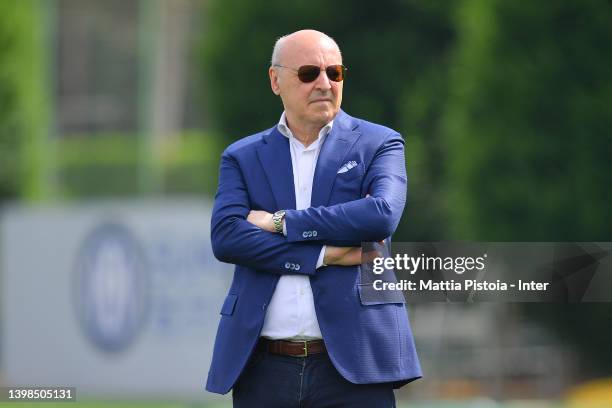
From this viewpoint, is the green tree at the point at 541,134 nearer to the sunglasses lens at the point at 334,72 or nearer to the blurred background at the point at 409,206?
the blurred background at the point at 409,206

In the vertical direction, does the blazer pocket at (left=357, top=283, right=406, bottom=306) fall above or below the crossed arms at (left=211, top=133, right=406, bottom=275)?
below

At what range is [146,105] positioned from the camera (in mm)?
21109

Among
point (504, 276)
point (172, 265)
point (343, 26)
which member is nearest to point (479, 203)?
point (172, 265)

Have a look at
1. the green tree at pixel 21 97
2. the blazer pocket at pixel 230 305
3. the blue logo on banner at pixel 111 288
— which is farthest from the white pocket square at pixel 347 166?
the green tree at pixel 21 97

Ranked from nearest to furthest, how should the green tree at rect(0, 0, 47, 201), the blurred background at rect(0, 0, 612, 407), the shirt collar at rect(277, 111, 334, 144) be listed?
the shirt collar at rect(277, 111, 334, 144) < the blurred background at rect(0, 0, 612, 407) < the green tree at rect(0, 0, 47, 201)

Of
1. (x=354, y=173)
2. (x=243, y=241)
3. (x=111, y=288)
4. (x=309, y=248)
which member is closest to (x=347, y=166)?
(x=354, y=173)

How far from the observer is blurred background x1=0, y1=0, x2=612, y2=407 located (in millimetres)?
13508

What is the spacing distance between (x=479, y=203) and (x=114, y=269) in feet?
13.4

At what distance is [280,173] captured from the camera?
414cm

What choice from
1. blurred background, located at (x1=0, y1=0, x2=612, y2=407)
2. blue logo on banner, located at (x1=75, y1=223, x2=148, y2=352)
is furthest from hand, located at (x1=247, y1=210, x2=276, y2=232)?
blue logo on banner, located at (x1=75, y1=223, x2=148, y2=352)

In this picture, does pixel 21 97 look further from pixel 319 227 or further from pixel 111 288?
pixel 319 227

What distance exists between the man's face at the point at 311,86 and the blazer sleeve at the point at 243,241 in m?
0.29

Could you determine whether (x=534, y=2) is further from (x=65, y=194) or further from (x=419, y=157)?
(x=65, y=194)

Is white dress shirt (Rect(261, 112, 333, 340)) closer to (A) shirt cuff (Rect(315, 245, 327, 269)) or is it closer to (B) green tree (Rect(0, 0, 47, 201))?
(A) shirt cuff (Rect(315, 245, 327, 269))
